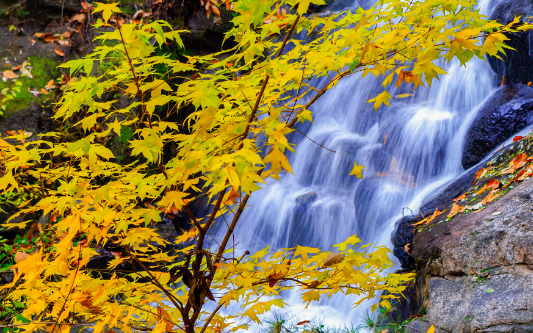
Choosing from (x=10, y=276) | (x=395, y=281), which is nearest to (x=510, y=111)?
(x=395, y=281)

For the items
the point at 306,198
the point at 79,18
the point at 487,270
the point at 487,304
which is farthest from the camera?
the point at 79,18

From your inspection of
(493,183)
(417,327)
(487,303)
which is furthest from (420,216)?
(487,303)

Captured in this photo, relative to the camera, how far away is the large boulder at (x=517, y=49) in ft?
15.6

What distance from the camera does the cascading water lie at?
189 inches

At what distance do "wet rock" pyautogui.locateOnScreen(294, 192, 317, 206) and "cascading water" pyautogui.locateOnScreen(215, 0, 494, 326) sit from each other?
0.02 m

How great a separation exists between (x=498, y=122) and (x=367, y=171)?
6.32 ft

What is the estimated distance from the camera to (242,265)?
1.55 m

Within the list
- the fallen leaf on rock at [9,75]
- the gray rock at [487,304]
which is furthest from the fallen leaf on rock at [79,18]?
the gray rock at [487,304]

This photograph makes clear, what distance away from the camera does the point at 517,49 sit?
15.8ft

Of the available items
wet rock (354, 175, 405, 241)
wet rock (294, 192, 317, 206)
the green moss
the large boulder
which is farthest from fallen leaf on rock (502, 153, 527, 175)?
the green moss

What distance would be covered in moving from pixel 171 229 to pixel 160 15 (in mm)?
3969

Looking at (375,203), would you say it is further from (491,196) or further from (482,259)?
(482,259)

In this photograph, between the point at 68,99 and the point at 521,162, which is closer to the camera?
the point at 68,99

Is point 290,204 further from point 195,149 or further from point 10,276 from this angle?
point 195,149
